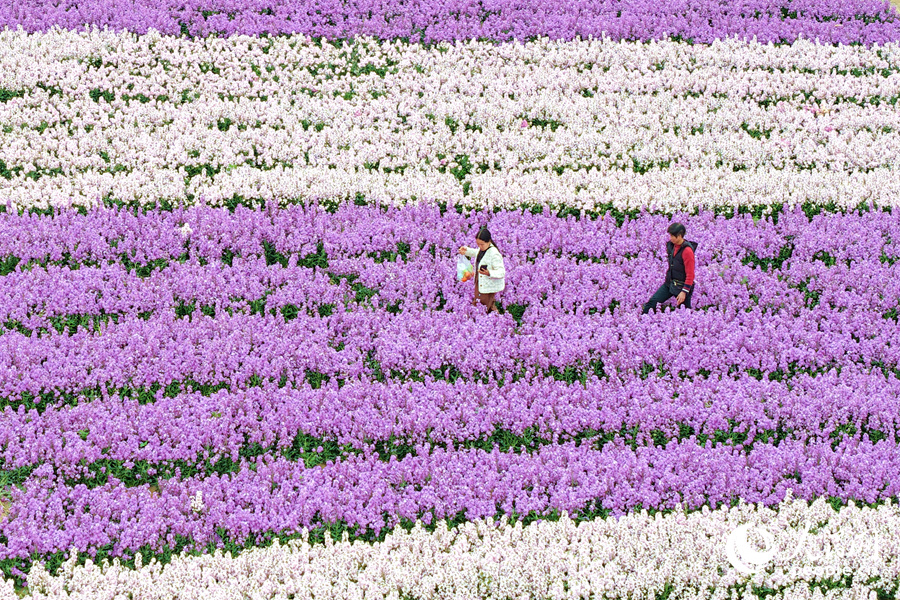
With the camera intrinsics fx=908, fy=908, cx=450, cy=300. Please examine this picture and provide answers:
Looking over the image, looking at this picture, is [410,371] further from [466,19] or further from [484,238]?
[466,19]

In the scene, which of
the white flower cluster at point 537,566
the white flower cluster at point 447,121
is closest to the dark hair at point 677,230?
the white flower cluster at point 447,121

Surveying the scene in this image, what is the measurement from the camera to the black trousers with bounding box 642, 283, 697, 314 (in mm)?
11000

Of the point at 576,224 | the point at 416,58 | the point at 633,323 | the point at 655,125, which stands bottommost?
the point at 633,323

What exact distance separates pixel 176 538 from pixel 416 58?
45.7ft

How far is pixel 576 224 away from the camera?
44.1 ft

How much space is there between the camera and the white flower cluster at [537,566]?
265 inches

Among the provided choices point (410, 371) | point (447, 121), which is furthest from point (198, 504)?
point (447, 121)

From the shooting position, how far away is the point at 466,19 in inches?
840

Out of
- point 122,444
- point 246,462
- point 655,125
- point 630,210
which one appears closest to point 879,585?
point 246,462

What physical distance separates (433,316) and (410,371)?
1141 mm

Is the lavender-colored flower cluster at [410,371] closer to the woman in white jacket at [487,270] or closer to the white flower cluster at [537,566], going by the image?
the woman in white jacket at [487,270]

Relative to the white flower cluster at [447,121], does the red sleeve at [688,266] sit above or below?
below

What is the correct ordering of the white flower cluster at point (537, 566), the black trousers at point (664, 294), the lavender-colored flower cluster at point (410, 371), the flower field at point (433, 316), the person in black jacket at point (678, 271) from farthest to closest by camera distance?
the black trousers at point (664, 294) < the person in black jacket at point (678, 271) < the lavender-colored flower cluster at point (410, 371) < the flower field at point (433, 316) < the white flower cluster at point (537, 566)

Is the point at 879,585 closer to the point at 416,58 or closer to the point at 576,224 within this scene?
the point at 576,224
